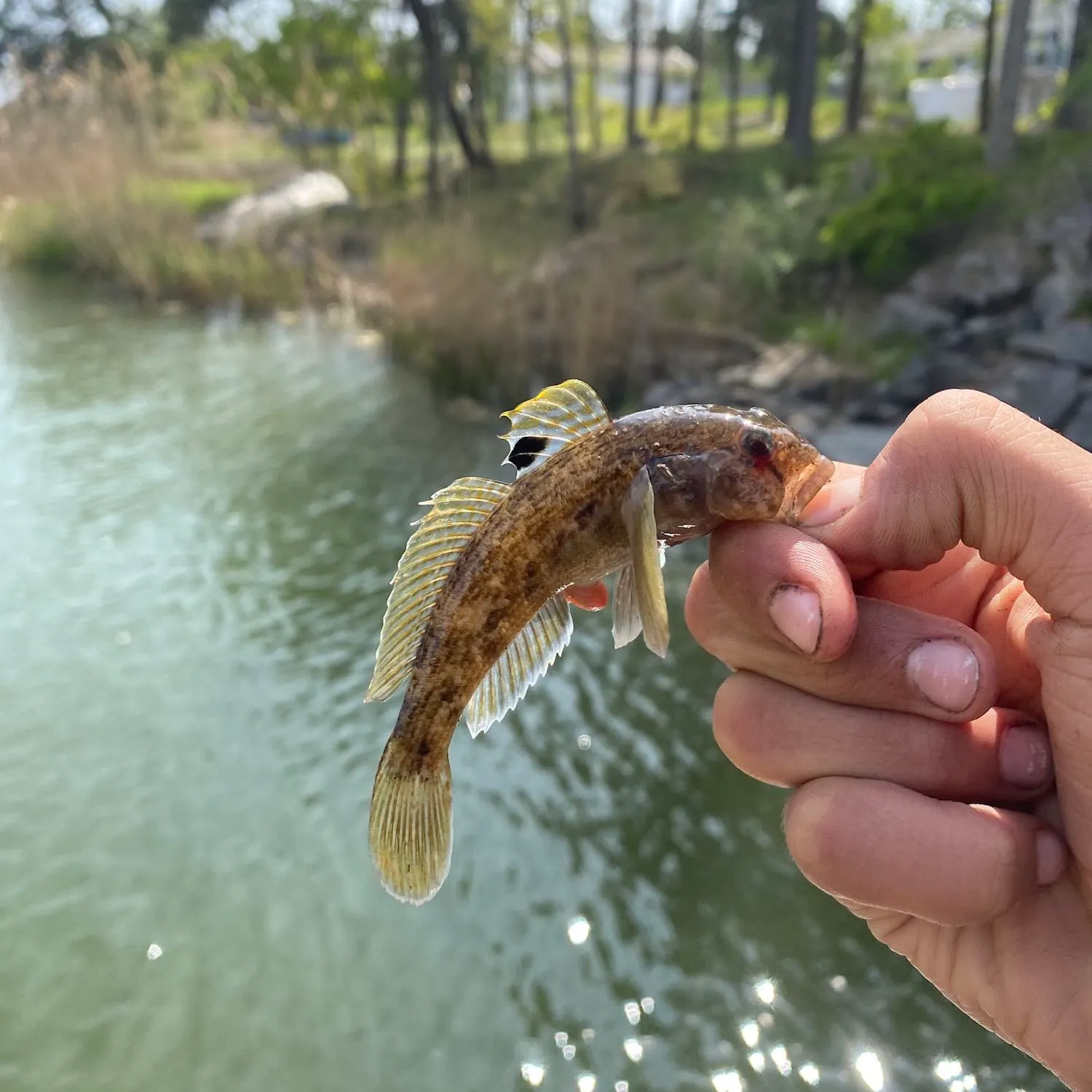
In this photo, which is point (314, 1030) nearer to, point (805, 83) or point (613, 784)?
point (613, 784)

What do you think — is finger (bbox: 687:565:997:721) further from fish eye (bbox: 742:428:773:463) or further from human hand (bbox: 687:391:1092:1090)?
fish eye (bbox: 742:428:773:463)

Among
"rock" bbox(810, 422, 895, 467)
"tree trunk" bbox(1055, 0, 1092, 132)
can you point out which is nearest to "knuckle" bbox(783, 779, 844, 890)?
"rock" bbox(810, 422, 895, 467)

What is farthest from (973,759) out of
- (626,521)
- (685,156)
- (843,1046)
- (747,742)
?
(685,156)

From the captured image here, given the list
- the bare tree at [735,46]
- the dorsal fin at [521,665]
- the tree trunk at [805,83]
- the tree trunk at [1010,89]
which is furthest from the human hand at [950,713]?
the bare tree at [735,46]

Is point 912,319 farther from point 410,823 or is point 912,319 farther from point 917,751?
point 410,823

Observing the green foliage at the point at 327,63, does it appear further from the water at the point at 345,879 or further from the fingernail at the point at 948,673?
the fingernail at the point at 948,673

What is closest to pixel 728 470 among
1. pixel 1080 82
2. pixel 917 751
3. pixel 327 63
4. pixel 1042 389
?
pixel 917 751
